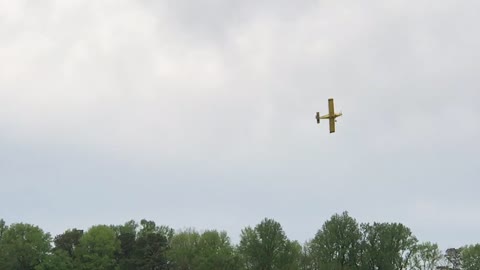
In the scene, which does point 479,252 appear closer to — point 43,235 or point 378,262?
point 378,262

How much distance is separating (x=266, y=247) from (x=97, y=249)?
3524cm

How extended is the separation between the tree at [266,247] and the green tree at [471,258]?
34330 millimetres

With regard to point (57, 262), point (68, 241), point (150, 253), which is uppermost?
point (68, 241)

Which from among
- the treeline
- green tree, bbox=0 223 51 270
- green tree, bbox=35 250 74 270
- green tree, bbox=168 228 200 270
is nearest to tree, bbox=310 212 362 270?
the treeline

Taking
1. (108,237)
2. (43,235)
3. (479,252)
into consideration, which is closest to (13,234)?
(43,235)

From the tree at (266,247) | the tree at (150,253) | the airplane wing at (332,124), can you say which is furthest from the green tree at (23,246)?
the airplane wing at (332,124)

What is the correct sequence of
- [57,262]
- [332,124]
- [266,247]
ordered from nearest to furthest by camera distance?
[332,124] → [266,247] → [57,262]

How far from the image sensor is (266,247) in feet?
415

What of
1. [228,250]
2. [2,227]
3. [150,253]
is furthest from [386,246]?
[2,227]

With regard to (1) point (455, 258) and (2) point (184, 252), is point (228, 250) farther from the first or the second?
(1) point (455, 258)

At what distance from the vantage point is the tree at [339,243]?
126250 mm

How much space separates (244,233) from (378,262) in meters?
22.6

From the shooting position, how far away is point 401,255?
129125mm

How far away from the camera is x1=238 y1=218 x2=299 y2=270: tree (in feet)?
413
